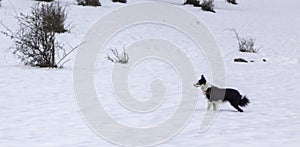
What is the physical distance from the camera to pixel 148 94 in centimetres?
721

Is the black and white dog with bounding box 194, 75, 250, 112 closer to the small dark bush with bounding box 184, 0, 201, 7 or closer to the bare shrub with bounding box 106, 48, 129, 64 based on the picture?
the bare shrub with bounding box 106, 48, 129, 64

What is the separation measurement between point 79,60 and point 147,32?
440 cm

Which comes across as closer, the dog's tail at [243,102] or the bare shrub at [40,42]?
the dog's tail at [243,102]

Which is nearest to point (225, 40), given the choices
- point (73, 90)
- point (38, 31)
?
point (38, 31)

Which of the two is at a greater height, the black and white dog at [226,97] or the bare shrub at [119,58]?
the black and white dog at [226,97]

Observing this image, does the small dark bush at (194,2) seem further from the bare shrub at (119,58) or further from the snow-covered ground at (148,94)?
the bare shrub at (119,58)

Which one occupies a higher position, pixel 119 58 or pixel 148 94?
pixel 148 94

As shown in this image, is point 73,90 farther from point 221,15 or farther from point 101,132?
point 221,15

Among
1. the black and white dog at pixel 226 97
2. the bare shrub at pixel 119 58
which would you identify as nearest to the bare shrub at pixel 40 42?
the bare shrub at pixel 119 58

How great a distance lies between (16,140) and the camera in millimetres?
4352

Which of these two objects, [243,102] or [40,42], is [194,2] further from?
[243,102]

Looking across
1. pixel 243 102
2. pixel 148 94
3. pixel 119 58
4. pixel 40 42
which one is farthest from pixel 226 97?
pixel 119 58

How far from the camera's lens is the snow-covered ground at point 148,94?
4523mm

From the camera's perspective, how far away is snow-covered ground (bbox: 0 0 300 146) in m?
4.52
